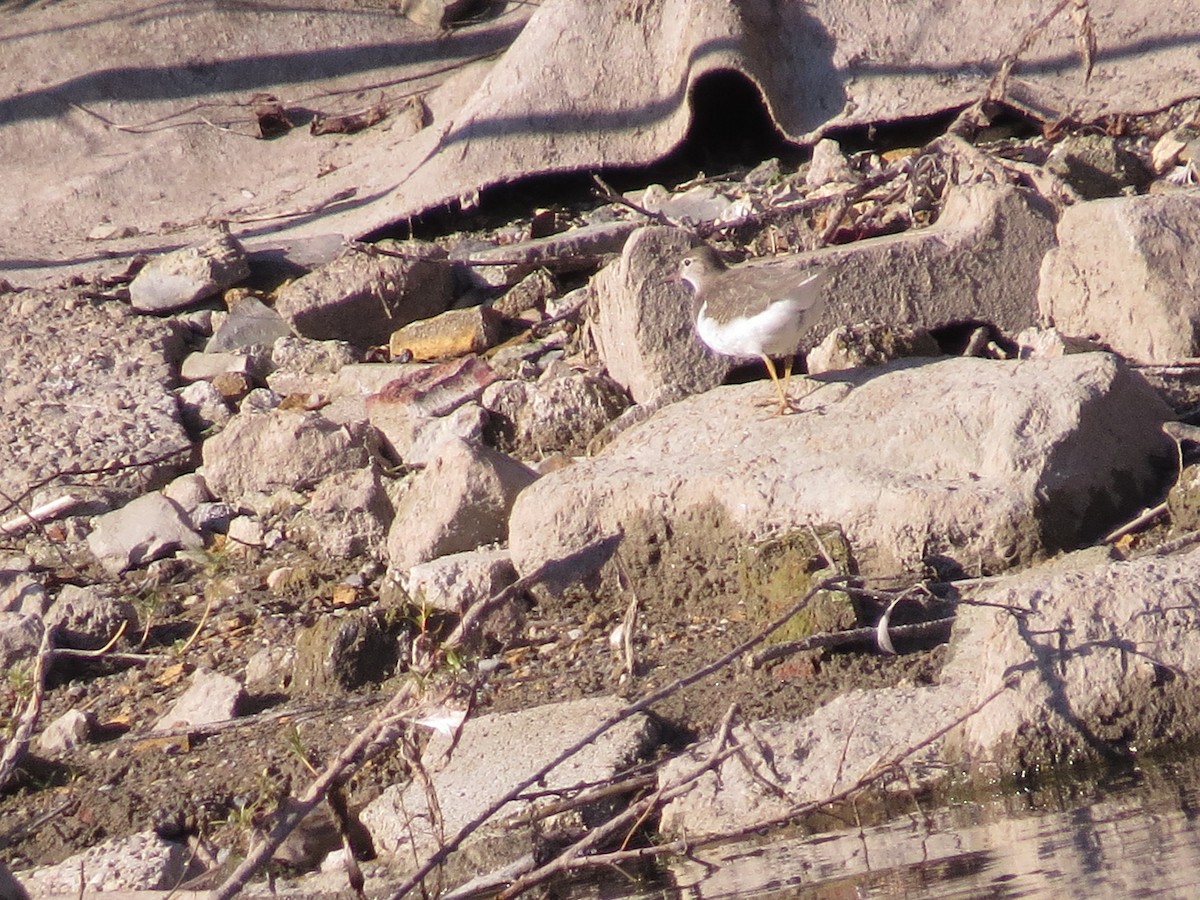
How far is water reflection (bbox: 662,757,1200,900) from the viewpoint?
3.54m

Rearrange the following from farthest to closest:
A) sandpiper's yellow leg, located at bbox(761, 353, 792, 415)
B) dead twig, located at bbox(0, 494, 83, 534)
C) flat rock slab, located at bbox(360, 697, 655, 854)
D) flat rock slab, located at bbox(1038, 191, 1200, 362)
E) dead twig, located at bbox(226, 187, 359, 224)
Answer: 1. dead twig, located at bbox(226, 187, 359, 224)
2. dead twig, located at bbox(0, 494, 83, 534)
3. flat rock slab, located at bbox(1038, 191, 1200, 362)
4. sandpiper's yellow leg, located at bbox(761, 353, 792, 415)
5. flat rock slab, located at bbox(360, 697, 655, 854)

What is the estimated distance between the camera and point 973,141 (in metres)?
8.52

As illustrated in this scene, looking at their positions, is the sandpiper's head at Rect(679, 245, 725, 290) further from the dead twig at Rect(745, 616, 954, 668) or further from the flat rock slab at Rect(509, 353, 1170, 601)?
the dead twig at Rect(745, 616, 954, 668)

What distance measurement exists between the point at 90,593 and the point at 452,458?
1.37 metres

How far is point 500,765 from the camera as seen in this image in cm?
472

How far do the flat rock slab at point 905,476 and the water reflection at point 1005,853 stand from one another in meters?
1.29

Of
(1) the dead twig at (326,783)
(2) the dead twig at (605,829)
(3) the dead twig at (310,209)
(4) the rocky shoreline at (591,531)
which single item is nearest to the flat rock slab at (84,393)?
(4) the rocky shoreline at (591,531)

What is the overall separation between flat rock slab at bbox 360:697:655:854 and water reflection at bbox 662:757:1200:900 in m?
0.42

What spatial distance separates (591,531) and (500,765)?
130 cm

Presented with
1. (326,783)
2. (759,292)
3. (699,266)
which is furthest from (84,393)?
(326,783)

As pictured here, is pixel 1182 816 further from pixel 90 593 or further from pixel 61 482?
pixel 61 482

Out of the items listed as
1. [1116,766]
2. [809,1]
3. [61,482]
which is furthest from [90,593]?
[809,1]

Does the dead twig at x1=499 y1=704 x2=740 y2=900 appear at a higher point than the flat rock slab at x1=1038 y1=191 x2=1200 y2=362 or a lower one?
higher

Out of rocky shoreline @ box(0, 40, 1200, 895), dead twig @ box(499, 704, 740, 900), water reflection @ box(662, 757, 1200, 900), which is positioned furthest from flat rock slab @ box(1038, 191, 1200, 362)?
dead twig @ box(499, 704, 740, 900)
